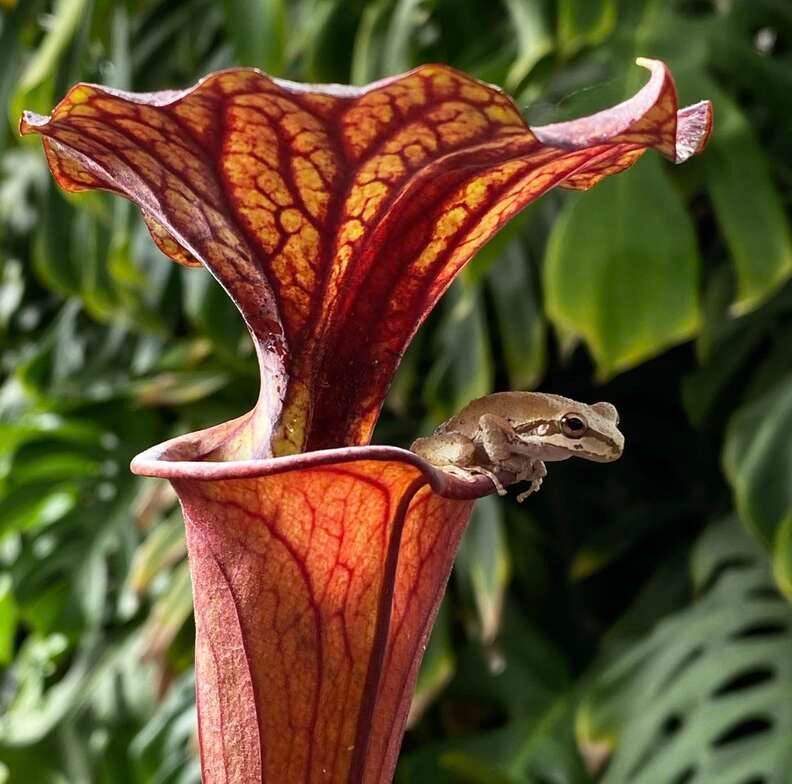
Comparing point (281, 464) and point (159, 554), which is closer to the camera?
point (281, 464)

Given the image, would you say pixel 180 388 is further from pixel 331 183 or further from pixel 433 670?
pixel 331 183

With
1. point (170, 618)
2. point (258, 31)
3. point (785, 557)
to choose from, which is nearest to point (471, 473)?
point (785, 557)

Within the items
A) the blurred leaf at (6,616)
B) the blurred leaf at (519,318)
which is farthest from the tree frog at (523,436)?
the blurred leaf at (6,616)

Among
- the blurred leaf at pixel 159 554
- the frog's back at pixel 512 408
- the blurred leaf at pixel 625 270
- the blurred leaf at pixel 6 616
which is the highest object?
the frog's back at pixel 512 408

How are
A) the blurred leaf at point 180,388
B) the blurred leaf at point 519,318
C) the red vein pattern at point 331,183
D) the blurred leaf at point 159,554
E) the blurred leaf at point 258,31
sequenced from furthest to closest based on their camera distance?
1. the blurred leaf at point 180,388
2. the blurred leaf at point 159,554
3. the blurred leaf at point 519,318
4. the blurred leaf at point 258,31
5. the red vein pattern at point 331,183

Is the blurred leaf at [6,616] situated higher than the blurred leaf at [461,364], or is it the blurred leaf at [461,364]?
the blurred leaf at [461,364]

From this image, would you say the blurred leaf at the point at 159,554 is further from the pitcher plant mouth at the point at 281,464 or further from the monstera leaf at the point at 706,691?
the pitcher plant mouth at the point at 281,464
